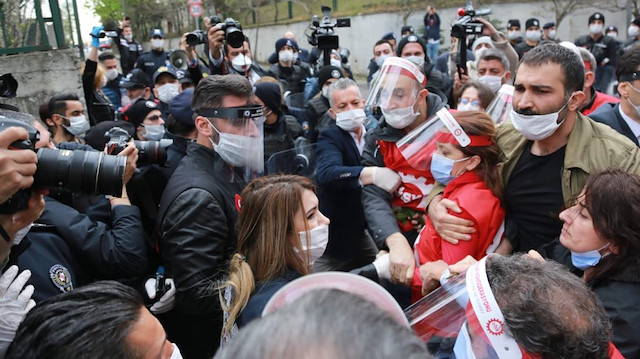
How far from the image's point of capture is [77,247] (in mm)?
2344

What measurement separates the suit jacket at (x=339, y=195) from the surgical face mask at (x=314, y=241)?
3.58 ft

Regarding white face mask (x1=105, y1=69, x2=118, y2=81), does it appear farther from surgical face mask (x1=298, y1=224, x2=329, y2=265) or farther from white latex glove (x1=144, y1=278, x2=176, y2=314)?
surgical face mask (x1=298, y1=224, x2=329, y2=265)

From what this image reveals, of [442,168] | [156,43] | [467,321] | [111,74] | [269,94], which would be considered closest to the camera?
[467,321]

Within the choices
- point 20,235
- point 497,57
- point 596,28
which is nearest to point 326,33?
point 497,57

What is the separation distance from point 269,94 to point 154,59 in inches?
282

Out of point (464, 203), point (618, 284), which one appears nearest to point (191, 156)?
point (464, 203)

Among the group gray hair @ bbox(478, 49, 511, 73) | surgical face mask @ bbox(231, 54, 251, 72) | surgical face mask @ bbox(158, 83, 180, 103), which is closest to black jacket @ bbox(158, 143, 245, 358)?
surgical face mask @ bbox(231, 54, 251, 72)

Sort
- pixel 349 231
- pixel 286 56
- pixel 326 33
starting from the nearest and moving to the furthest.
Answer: pixel 349 231 < pixel 326 33 < pixel 286 56

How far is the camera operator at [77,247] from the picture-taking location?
203 cm

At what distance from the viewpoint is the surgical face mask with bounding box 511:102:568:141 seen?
7.80 feet

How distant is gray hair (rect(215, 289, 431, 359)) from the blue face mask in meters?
1.87

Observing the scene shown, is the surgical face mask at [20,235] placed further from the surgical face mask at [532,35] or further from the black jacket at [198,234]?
the surgical face mask at [532,35]

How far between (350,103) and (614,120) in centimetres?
196

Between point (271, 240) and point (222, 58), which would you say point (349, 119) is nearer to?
point (222, 58)
